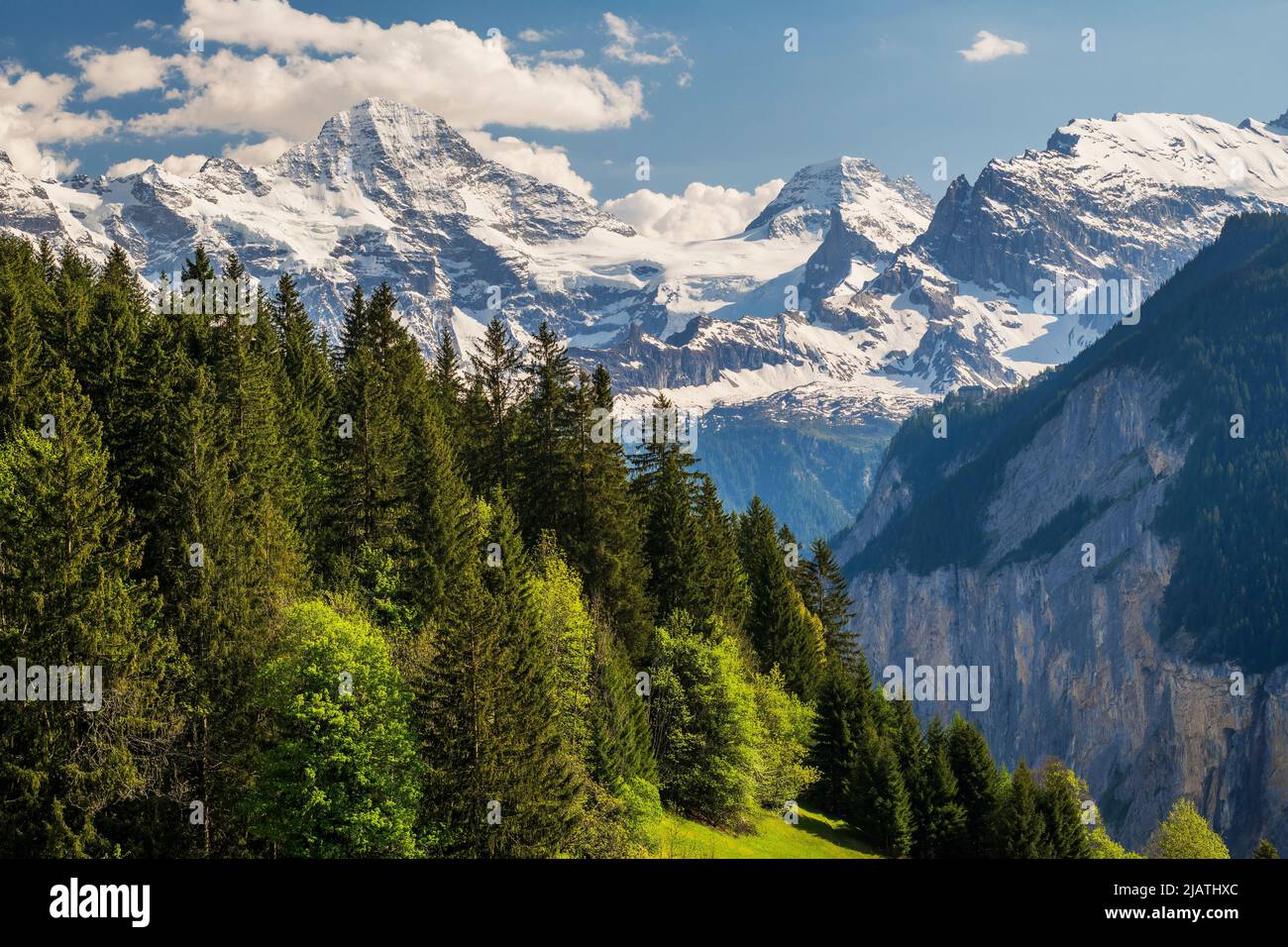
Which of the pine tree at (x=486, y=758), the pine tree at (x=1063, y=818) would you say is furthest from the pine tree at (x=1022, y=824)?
the pine tree at (x=486, y=758)

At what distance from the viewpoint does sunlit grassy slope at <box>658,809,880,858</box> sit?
55.4 meters

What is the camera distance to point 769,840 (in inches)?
2482

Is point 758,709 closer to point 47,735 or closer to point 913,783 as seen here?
point 913,783

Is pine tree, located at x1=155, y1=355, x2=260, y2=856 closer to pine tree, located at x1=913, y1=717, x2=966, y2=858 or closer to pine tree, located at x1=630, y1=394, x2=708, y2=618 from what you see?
pine tree, located at x1=630, y1=394, x2=708, y2=618

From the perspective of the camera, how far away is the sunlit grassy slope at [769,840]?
182 ft

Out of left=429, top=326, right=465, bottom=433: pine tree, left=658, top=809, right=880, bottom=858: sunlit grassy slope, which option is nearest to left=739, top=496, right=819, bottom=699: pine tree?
left=658, top=809, right=880, bottom=858: sunlit grassy slope

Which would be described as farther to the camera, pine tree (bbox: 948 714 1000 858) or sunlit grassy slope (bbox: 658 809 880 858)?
pine tree (bbox: 948 714 1000 858)

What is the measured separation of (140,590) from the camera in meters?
44.2

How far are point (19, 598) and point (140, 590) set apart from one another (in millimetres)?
4931

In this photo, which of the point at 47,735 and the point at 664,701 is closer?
the point at 47,735

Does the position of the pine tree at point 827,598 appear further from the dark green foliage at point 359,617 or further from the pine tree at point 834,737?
the pine tree at point 834,737

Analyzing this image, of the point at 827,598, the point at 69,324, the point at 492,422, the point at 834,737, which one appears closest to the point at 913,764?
the point at 834,737
